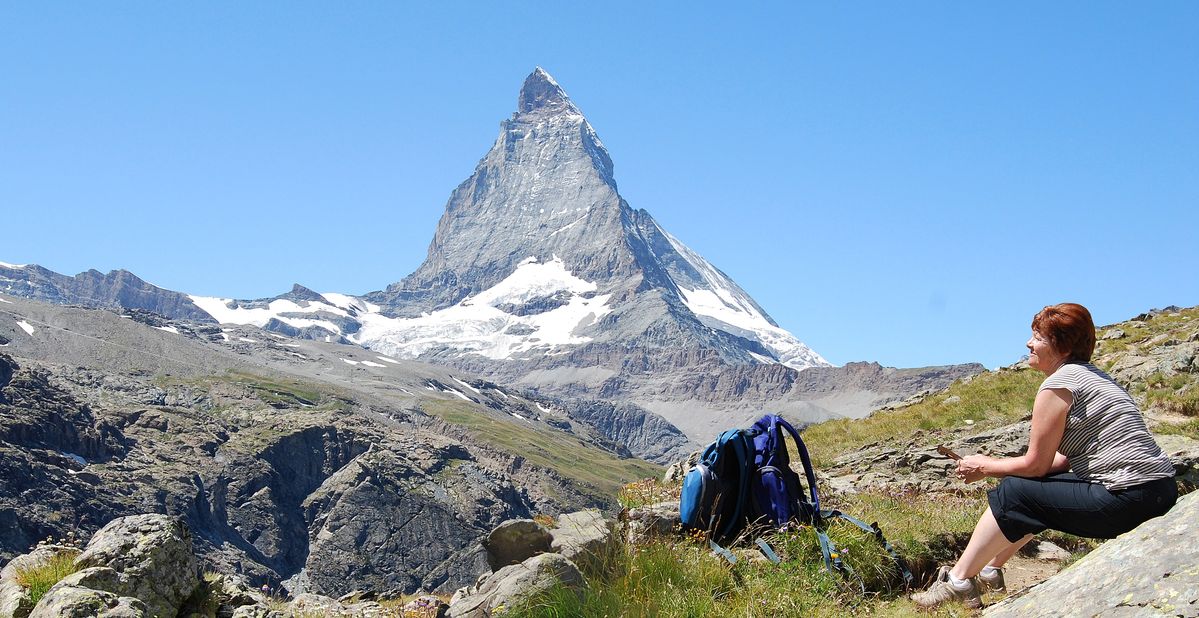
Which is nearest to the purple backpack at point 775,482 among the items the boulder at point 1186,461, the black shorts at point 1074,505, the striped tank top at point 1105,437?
the black shorts at point 1074,505

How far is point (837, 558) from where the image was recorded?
27.6 ft

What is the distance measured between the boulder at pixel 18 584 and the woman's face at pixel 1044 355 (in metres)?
9.62

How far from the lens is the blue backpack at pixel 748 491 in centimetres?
956

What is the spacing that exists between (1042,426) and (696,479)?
3950 millimetres

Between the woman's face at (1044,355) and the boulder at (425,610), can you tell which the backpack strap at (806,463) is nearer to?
the woman's face at (1044,355)

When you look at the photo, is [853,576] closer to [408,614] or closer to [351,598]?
[408,614]

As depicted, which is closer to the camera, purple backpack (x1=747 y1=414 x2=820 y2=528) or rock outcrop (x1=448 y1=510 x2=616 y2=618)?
rock outcrop (x1=448 y1=510 x2=616 y2=618)

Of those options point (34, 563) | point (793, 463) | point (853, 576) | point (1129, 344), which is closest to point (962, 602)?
point (853, 576)

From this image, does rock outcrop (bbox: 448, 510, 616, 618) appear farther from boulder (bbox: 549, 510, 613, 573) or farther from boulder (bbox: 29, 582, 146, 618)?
boulder (bbox: 29, 582, 146, 618)

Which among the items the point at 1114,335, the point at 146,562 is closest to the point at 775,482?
the point at 146,562

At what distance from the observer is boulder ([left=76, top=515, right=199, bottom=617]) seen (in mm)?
7941

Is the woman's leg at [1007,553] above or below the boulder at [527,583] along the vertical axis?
above

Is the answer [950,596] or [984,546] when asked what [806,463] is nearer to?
[950,596]

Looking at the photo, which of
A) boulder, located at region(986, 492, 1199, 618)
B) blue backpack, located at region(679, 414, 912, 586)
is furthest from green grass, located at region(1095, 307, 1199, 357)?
boulder, located at region(986, 492, 1199, 618)
